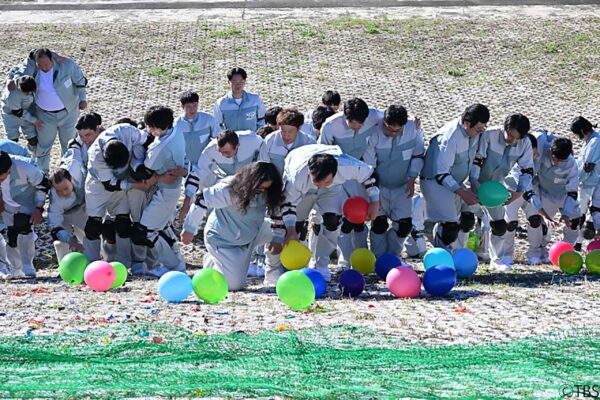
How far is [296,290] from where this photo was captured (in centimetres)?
891

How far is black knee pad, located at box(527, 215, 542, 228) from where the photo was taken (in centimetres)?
1212

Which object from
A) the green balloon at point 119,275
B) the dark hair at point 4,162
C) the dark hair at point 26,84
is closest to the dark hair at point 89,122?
the dark hair at point 4,162

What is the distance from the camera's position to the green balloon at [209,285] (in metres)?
9.22

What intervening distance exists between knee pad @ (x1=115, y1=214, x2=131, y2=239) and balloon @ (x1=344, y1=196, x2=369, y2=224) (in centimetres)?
213

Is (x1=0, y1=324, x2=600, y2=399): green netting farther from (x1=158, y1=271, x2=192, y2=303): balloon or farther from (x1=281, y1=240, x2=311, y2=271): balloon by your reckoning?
(x1=281, y1=240, x2=311, y2=271): balloon

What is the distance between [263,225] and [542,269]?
10.0ft

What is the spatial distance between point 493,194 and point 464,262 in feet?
2.27

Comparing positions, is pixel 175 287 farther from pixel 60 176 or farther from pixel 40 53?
pixel 40 53

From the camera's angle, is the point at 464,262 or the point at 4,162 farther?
the point at 464,262

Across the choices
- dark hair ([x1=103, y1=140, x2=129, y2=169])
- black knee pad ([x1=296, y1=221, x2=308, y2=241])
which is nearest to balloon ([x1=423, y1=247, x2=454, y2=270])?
black knee pad ([x1=296, y1=221, x2=308, y2=241])

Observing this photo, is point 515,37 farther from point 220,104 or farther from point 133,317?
point 133,317

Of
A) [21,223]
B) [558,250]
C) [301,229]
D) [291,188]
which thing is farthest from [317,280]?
[21,223]

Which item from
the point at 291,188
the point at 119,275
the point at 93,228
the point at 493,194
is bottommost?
the point at 119,275

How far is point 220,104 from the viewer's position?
504 inches
